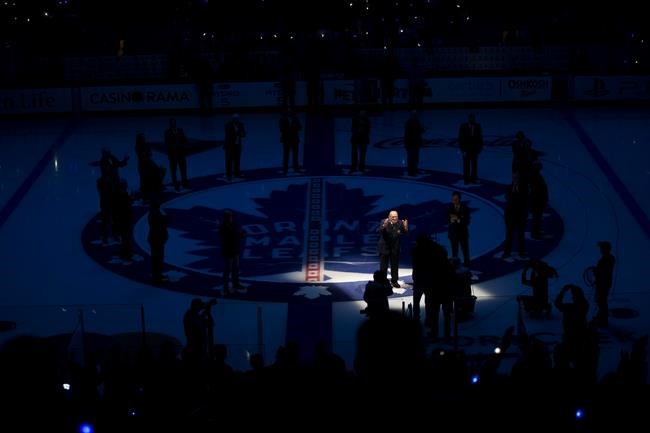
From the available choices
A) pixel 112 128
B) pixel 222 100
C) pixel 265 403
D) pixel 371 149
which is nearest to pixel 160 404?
pixel 265 403

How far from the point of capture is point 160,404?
5973 millimetres

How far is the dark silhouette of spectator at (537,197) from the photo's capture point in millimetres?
15087

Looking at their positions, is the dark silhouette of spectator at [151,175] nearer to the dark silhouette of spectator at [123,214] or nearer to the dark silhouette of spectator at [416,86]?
the dark silhouette of spectator at [123,214]

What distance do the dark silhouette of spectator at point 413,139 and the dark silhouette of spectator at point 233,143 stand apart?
127 inches

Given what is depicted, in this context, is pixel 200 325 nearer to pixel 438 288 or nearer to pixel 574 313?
pixel 438 288

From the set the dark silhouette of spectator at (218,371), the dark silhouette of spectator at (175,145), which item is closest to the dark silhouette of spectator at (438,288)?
the dark silhouette of spectator at (218,371)

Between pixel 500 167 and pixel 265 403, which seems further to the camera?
pixel 500 167

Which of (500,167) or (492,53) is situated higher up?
(492,53)

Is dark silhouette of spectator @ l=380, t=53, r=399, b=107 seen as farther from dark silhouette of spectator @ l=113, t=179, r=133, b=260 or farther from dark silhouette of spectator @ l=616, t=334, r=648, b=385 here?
dark silhouette of spectator @ l=616, t=334, r=648, b=385

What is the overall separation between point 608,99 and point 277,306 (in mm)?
17647

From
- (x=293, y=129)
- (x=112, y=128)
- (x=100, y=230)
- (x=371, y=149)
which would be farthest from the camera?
(x=112, y=128)

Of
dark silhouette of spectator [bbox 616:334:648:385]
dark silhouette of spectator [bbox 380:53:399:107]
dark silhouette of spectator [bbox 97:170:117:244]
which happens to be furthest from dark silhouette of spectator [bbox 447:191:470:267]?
dark silhouette of spectator [bbox 380:53:399:107]

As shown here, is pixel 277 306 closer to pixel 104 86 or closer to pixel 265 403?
pixel 265 403

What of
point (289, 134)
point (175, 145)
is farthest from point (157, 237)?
point (289, 134)
